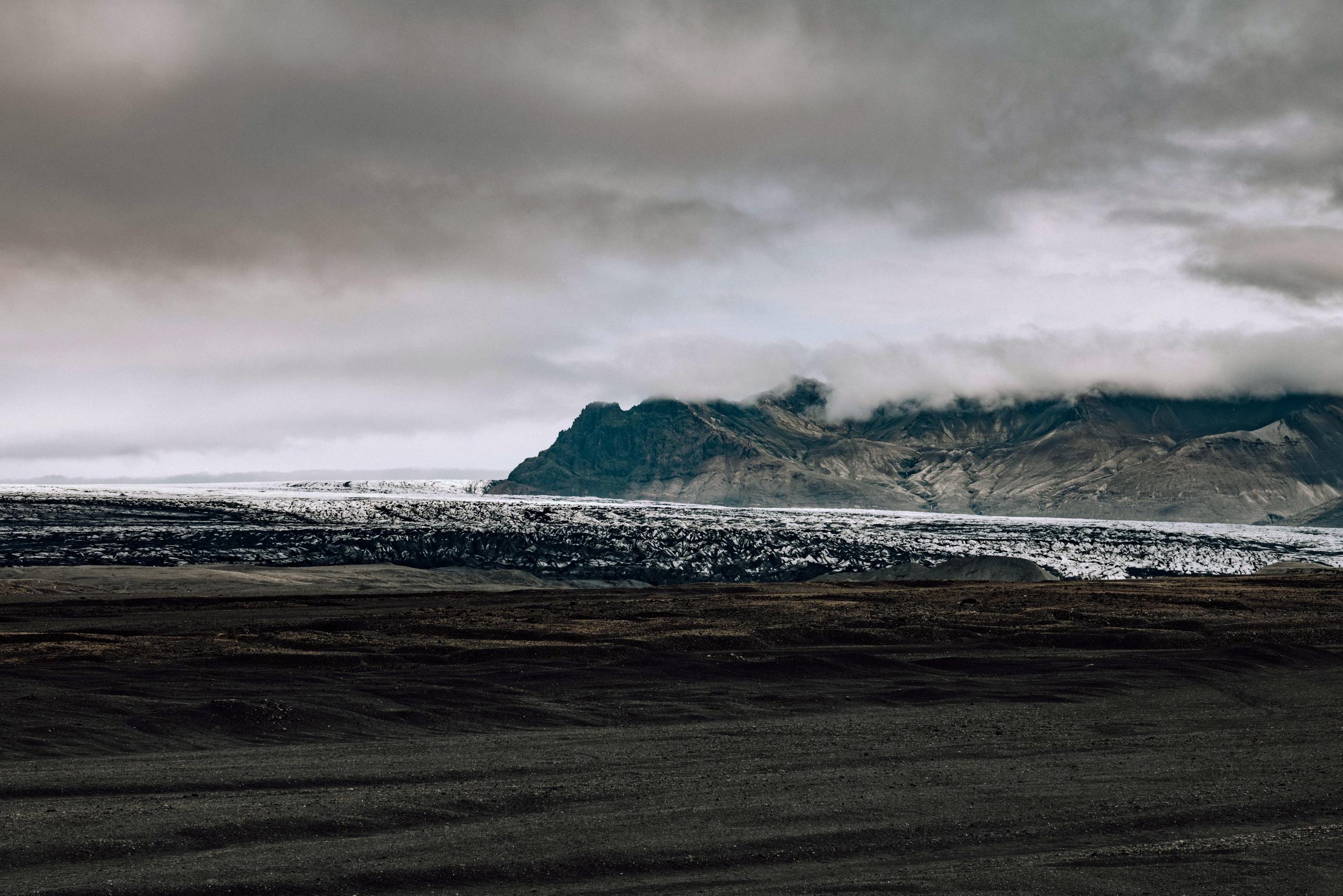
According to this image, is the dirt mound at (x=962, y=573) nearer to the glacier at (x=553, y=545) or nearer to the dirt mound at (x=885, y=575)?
the dirt mound at (x=885, y=575)

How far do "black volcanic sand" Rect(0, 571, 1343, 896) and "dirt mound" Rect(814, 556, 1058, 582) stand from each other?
4122cm

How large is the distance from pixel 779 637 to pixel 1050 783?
18.1 m

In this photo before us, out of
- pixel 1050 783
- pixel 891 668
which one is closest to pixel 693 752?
pixel 1050 783

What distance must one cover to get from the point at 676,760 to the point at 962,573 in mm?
68274

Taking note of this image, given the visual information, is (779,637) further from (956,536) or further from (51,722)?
(956,536)

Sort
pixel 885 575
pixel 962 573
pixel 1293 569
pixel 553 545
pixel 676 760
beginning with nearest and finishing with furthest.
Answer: pixel 676 760 < pixel 962 573 < pixel 885 575 < pixel 1293 569 < pixel 553 545

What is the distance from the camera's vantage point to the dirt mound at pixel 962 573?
76.4 metres

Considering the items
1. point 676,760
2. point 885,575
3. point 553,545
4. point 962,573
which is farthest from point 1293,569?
point 676,760

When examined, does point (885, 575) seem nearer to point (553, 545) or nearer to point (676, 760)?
point (553, 545)

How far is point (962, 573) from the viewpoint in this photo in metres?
79.6

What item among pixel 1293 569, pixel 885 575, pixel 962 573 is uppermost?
pixel 1293 569

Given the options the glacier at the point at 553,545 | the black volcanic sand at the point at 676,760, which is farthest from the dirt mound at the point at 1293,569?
the black volcanic sand at the point at 676,760

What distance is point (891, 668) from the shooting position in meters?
26.4

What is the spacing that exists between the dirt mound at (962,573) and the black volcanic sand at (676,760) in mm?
41220
